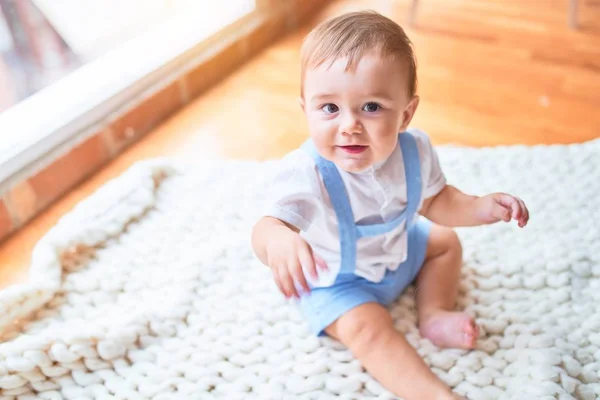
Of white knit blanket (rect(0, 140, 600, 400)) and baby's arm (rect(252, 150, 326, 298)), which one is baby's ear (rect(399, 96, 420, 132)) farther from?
white knit blanket (rect(0, 140, 600, 400))

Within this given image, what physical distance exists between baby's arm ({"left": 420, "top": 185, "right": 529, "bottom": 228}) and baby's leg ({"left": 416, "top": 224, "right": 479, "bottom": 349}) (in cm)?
6

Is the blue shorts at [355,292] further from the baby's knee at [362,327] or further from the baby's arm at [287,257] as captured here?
the baby's arm at [287,257]

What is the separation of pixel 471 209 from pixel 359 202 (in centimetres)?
16

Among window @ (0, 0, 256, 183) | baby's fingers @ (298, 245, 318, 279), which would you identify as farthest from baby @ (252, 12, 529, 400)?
window @ (0, 0, 256, 183)

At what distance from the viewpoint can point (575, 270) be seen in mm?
979

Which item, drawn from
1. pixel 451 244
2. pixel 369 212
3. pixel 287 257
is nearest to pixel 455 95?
pixel 451 244

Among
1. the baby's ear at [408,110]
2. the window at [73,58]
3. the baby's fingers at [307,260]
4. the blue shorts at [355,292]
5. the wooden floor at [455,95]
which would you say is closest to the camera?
the baby's fingers at [307,260]

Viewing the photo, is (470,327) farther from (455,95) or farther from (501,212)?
(455,95)

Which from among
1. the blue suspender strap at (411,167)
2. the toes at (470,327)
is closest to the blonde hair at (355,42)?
the blue suspender strap at (411,167)

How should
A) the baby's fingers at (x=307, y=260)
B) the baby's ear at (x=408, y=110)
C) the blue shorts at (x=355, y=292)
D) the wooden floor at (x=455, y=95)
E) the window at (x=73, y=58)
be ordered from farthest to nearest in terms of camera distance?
the wooden floor at (x=455, y=95) → the window at (x=73, y=58) → the blue shorts at (x=355, y=292) → the baby's ear at (x=408, y=110) → the baby's fingers at (x=307, y=260)

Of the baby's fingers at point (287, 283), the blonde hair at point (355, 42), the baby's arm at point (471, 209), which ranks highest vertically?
the blonde hair at point (355, 42)

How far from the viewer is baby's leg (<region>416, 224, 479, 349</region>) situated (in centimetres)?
87

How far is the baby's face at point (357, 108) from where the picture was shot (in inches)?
27.7

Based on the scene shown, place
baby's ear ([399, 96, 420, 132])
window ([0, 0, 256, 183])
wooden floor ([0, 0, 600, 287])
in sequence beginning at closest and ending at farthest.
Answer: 1. baby's ear ([399, 96, 420, 132])
2. window ([0, 0, 256, 183])
3. wooden floor ([0, 0, 600, 287])
